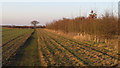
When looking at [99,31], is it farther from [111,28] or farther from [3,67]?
[3,67]

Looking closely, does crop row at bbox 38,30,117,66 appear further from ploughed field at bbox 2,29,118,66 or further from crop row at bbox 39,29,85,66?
crop row at bbox 39,29,85,66

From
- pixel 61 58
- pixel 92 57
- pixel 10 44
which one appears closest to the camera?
pixel 61 58

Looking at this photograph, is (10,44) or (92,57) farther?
(10,44)

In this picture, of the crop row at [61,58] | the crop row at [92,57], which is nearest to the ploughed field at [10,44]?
the crop row at [61,58]

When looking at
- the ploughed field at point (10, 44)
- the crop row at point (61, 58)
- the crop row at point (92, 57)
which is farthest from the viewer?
the ploughed field at point (10, 44)

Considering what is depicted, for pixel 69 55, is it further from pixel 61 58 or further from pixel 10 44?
pixel 10 44

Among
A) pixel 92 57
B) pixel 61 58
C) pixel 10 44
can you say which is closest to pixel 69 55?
pixel 61 58

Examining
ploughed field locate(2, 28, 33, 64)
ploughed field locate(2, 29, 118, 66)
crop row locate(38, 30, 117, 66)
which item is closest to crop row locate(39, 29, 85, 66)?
ploughed field locate(2, 29, 118, 66)

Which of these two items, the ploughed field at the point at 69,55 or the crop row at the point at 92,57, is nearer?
the ploughed field at the point at 69,55

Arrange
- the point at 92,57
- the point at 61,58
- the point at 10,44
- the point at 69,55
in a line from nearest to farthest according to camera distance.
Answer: the point at 61,58, the point at 92,57, the point at 69,55, the point at 10,44

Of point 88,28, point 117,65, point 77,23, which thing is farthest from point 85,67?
point 77,23

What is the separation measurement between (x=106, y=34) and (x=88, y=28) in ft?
10.3

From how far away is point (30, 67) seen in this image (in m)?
5.06

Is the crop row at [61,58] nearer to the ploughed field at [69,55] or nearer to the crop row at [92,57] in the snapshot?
the ploughed field at [69,55]
